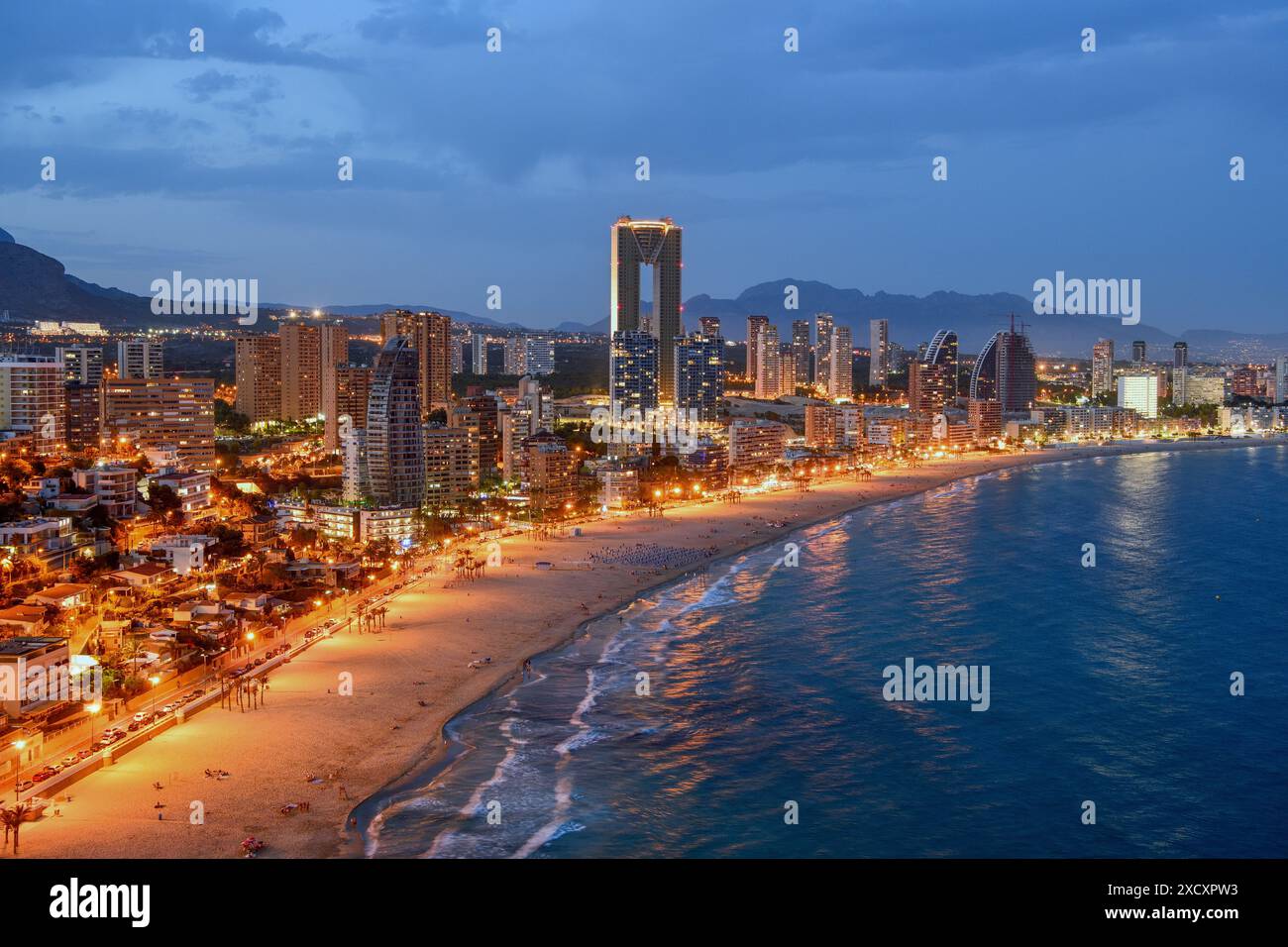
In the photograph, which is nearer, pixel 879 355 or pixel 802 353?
pixel 802 353

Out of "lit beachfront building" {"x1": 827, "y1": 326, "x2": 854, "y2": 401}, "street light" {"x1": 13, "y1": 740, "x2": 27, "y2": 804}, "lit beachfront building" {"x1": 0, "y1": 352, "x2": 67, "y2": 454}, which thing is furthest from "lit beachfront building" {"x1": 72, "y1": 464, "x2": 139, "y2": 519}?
"lit beachfront building" {"x1": 827, "y1": 326, "x2": 854, "y2": 401}

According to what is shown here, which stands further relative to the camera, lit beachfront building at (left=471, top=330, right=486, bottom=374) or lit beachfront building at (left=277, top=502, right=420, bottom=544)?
lit beachfront building at (left=471, top=330, right=486, bottom=374)

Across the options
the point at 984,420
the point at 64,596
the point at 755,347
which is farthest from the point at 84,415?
the point at 755,347

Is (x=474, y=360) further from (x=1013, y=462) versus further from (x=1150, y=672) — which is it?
(x=1150, y=672)

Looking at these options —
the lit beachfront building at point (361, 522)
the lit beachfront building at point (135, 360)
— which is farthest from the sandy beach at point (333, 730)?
the lit beachfront building at point (135, 360)

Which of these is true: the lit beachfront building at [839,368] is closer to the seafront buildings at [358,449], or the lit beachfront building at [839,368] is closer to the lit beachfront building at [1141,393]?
the seafront buildings at [358,449]

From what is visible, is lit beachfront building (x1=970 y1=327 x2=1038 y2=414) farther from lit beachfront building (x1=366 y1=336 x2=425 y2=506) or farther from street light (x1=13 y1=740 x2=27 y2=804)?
street light (x1=13 y1=740 x2=27 y2=804)

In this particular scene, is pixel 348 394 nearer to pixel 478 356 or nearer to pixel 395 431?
pixel 395 431
